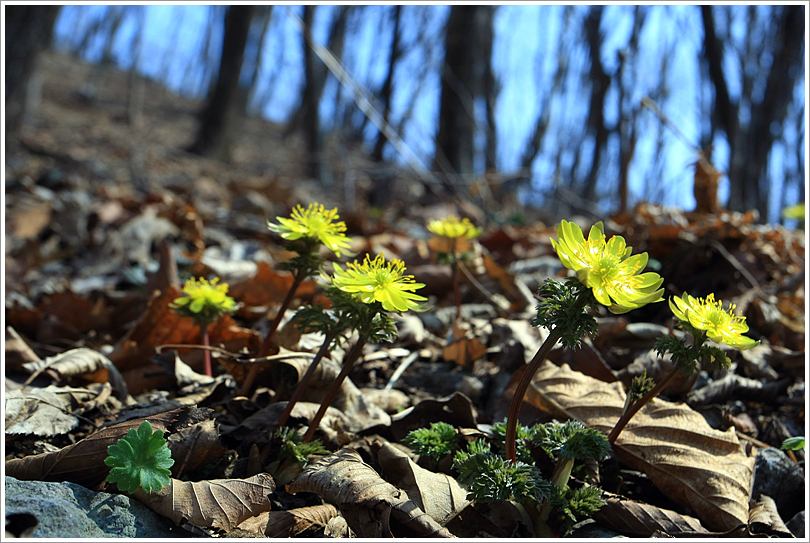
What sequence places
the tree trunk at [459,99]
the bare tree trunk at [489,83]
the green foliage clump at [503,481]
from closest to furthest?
the green foliage clump at [503,481]
the tree trunk at [459,99]
the bare tree trunk at [489,83]

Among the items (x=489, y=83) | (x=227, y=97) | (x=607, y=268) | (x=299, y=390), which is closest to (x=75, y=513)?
(x=299, y=390)

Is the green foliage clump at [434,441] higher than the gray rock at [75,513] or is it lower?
higher

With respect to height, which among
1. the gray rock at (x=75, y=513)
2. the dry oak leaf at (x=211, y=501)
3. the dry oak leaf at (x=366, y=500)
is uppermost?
the dry oak leaf at (x=366, y=500)

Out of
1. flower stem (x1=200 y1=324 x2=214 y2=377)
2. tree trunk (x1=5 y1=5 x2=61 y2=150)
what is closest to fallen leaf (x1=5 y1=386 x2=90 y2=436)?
flower stem (x1=200 y1=324 x2=214 y2=377)

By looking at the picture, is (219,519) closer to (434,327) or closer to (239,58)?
(434,327)

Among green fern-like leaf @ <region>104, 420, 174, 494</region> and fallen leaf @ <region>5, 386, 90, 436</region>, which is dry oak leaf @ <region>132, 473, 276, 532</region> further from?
fallen leaf @ <region>5, 386, 90, 436</region>

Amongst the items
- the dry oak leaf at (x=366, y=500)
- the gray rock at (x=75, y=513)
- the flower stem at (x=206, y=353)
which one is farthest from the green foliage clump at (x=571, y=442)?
the flower stem at (x=206, y=353)

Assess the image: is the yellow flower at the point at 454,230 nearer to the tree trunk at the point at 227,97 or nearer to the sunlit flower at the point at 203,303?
the sunlit flower at the point at 203,303
